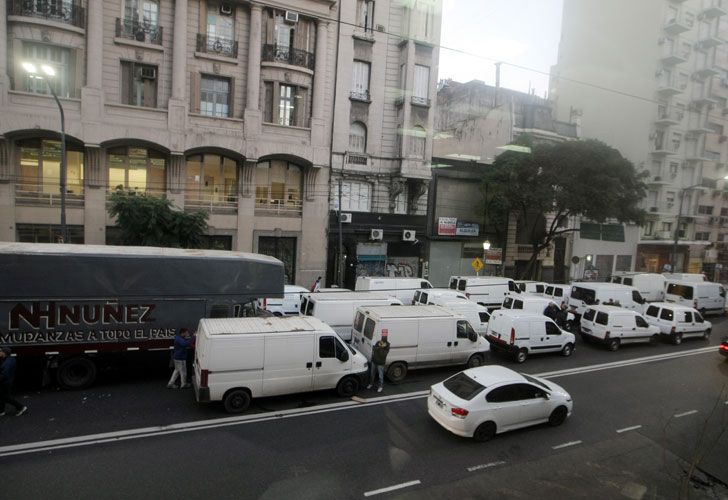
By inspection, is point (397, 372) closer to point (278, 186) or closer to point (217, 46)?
point (278, 186)

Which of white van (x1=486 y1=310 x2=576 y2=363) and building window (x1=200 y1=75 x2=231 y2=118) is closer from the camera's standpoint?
white van (x1=486 y1=310 x2=576 y2=363)

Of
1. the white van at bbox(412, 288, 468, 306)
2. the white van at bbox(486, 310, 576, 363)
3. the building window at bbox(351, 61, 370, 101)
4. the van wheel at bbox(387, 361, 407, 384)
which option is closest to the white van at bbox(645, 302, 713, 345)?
the white van at bbox(486, 310, 576, 363)

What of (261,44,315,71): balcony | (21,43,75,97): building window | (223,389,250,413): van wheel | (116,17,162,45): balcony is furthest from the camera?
(261,44,315,71): balcony

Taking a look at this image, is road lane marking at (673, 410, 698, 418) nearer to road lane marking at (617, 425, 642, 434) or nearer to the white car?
road lane marking at (617, 425, 642, 434)

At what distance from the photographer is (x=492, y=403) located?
32.9 ft

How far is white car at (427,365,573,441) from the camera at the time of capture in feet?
32.1

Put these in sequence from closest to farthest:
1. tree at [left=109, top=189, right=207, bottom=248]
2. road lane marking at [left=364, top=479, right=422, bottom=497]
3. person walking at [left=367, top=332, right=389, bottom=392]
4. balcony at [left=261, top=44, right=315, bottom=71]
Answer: road lane marking at [left=364, top=479, right=422, bottom=497], person walking at [left=367, top=332, right=389, bottom=392], tree at [left=109, top=189, right=207, bottom=248], balcony at [left=261, top=44, right=315, bottom=71]

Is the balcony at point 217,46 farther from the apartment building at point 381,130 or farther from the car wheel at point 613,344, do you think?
the car wheel at point 613,344

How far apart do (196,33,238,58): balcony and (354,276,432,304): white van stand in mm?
15010

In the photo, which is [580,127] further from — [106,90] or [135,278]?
[135,278]

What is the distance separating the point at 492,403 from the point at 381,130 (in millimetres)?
23143

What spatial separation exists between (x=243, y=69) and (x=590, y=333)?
2283 centimetres

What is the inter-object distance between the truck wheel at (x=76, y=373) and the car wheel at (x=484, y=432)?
33.3 feet

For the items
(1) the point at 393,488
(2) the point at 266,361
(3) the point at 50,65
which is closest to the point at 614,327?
(1) the point at 393,488
